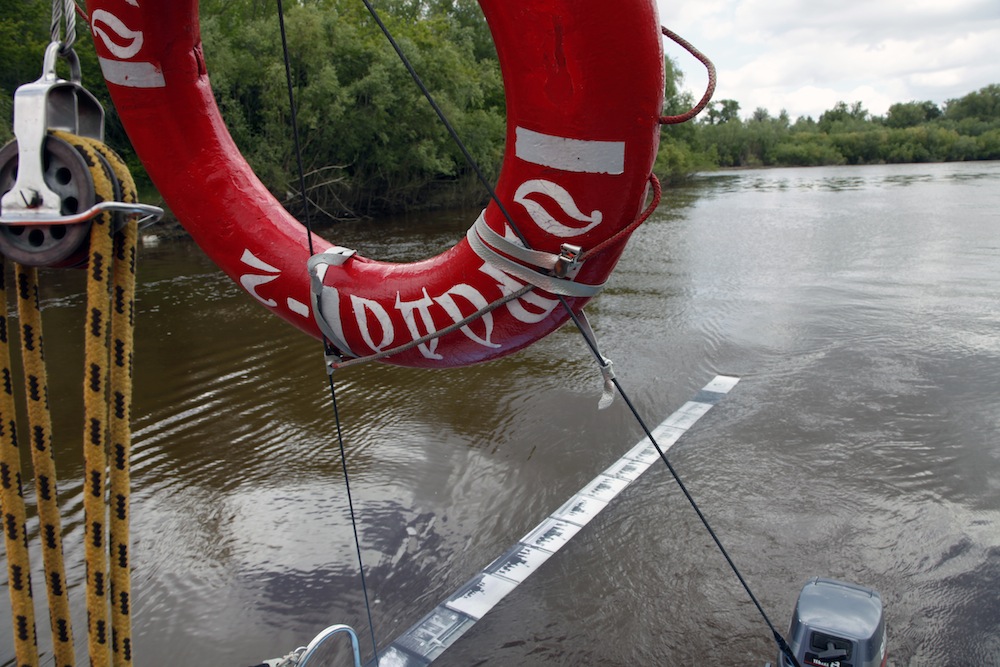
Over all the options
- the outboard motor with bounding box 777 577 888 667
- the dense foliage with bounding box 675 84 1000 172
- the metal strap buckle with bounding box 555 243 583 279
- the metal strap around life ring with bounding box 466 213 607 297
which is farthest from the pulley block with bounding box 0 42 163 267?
the dense foliage with bounding box 675 84 1000 172

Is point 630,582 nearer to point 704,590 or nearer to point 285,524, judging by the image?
point 704,590

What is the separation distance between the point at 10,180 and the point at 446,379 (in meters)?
4.72

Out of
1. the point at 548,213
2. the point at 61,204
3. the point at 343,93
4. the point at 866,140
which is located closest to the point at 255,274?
the point at 61,204

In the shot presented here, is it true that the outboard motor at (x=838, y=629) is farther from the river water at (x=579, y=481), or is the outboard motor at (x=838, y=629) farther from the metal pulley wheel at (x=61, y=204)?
the metal pulley wheel at (x=61, y=204)

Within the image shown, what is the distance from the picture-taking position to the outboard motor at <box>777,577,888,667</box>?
1.97 m

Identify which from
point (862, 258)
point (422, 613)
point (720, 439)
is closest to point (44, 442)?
point (422, 613)

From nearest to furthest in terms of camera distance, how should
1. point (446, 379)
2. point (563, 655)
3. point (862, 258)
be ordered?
point (563, 655), point (446, 379), point (862, 258)

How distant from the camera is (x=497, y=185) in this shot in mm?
1505

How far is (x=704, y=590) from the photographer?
3254 mm

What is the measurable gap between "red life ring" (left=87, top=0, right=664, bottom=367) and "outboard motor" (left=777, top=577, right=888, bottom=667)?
1.22 m

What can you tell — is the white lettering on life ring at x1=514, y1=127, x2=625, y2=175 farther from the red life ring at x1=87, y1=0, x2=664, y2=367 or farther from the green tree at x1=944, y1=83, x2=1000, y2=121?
the green tree at x1=944, y1=83, x2=1000, y2=121

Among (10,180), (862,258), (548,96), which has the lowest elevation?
(862,258)

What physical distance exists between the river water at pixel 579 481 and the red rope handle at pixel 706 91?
225 cm

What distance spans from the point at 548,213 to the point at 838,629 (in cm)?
148
